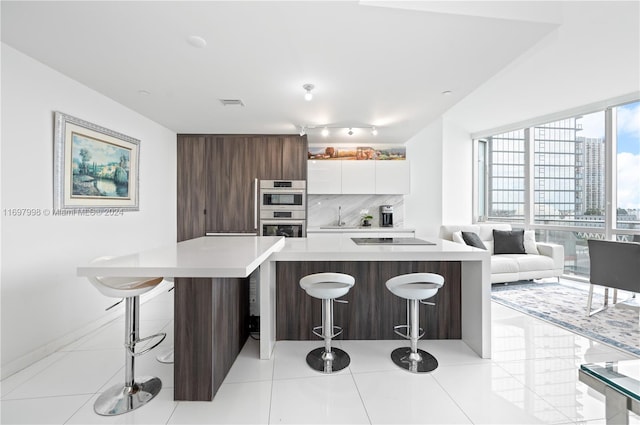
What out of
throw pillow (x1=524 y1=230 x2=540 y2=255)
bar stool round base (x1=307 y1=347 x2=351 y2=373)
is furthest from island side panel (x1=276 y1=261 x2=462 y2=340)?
throw pillow (x1=524 y1=230 x2=540 y2=255)

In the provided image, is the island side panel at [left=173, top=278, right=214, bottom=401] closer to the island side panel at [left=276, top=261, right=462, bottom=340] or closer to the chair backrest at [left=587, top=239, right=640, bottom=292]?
the island side panel at [left=276, top=261, right=462, bottom=340]

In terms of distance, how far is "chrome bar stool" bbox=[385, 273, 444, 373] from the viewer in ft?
7.31

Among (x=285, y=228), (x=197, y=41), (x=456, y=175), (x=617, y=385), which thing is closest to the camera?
(x=617, y=385)

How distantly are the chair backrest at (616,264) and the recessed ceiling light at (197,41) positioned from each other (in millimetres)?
4184

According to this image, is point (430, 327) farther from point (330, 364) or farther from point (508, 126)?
point (508, 126)

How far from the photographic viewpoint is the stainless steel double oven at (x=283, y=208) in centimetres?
495

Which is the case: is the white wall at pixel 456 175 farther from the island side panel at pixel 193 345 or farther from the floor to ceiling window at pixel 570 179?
the island side panel at pixel 193 345

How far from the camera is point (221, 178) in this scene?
16.3 feet

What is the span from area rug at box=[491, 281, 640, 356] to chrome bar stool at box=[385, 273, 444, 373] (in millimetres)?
1763

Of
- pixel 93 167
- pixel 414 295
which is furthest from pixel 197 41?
pixel 414 295

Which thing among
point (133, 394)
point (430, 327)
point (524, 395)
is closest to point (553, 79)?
point (430, 327)

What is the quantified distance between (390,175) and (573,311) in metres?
2.99

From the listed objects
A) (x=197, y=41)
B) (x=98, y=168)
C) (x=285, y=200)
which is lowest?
(x=285, y=200)

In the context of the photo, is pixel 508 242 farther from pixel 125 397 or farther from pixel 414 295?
pixel 125 397
